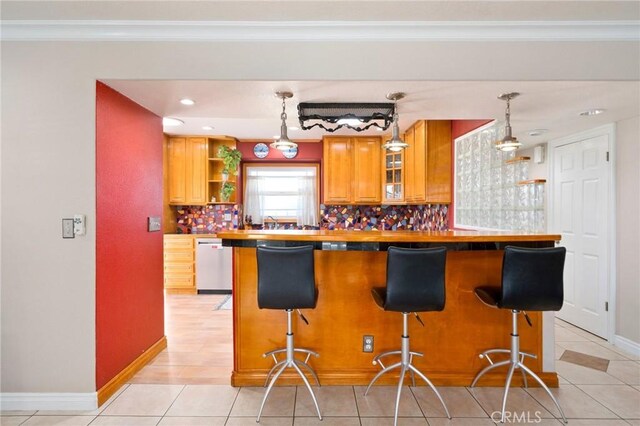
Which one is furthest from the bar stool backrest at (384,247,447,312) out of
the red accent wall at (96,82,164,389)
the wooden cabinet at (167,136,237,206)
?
the wooden cabinet at (167,136,237,206)

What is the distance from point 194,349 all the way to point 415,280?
7.51 feet

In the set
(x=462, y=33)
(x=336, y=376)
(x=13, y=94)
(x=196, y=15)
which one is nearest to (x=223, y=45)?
(x=196, y=15)

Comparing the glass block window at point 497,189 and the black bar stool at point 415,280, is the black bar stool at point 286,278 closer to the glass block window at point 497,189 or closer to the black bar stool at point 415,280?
the black bar stool at point 415,280

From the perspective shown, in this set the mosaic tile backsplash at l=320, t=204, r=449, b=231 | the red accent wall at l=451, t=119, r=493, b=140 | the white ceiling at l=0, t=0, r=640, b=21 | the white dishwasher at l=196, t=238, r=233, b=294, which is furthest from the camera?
the mosaic tile backsplash at l=320, t=204, r=449, b=231

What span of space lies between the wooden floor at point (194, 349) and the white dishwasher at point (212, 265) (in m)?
0.42

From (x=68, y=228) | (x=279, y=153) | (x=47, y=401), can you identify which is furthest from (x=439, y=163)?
(x=47, y=401)

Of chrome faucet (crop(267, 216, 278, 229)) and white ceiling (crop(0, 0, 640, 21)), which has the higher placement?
white ceiling (crop(0, 0, 640, 21))

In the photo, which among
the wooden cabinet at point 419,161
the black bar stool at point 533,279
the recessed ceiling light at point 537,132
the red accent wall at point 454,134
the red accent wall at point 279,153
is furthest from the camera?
the red accent wall at point 279,153

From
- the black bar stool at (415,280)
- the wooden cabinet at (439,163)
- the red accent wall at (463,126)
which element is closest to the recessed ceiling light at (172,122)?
the wooden cabinet at (439,163)

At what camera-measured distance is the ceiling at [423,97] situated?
228 cm

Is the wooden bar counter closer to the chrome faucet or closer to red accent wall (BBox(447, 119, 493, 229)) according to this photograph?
red accent wall (BBox(447, 119, 493, 229))

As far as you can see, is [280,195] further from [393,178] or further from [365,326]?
[365,326]

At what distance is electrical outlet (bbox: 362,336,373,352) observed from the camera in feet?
8.15

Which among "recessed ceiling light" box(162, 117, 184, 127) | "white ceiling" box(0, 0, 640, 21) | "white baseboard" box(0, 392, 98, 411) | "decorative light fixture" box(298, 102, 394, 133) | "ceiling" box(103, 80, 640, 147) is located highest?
"white ceiling" box(0, 0, 640, 21)
